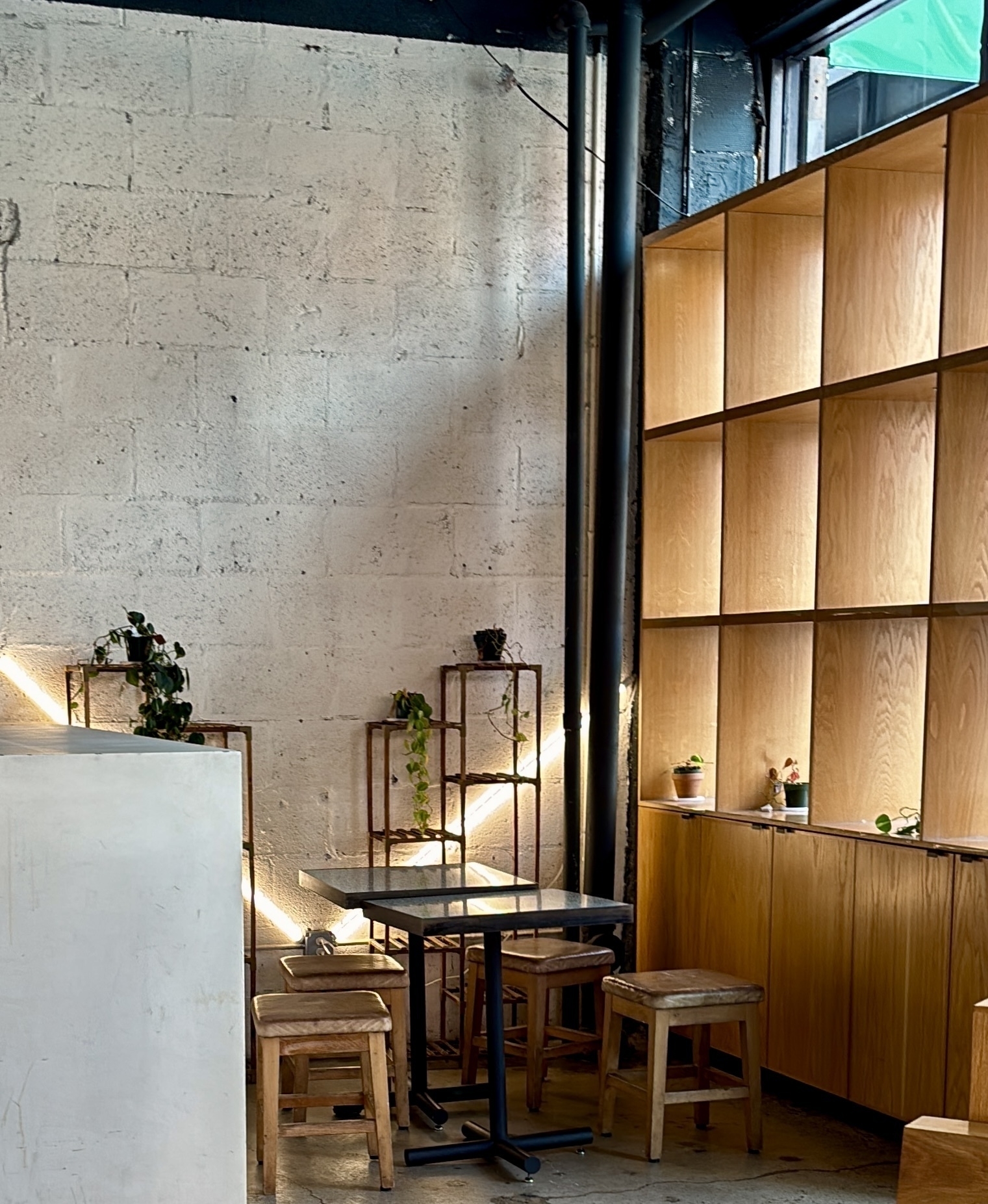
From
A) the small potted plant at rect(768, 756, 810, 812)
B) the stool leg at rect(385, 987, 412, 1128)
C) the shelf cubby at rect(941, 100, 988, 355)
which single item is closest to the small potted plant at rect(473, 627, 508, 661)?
the small potted plant at rect(768, 756, 810, 812)

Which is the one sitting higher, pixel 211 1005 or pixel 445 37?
pixel 445 37

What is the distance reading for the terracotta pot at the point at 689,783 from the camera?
5211 millimetres

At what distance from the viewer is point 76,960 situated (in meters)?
1.64

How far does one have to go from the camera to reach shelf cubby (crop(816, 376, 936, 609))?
4.45 m

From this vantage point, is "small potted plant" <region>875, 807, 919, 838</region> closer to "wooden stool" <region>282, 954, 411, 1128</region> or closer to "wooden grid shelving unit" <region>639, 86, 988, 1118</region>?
"wooden grid shelving unit" <region>639, 86, 988, 1118</region>

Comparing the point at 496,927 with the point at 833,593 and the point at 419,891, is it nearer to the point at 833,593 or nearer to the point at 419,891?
the point at 419,891

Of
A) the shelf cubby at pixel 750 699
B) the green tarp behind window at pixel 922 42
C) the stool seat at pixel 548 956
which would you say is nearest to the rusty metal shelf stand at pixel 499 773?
the stool seat at pixel 548 956

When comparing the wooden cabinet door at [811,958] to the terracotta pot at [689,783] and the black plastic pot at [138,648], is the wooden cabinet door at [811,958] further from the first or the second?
the black plastic pot at [138,648]

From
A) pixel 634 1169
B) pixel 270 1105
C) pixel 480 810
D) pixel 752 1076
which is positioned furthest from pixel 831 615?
pixel 270 1105

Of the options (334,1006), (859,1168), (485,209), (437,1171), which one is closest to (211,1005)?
(334,1006)

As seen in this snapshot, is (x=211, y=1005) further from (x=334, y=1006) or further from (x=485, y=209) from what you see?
(x=485, y=209)

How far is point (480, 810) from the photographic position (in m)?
5.31

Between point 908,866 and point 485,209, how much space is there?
8.93 ft

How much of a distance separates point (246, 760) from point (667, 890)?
153cm
